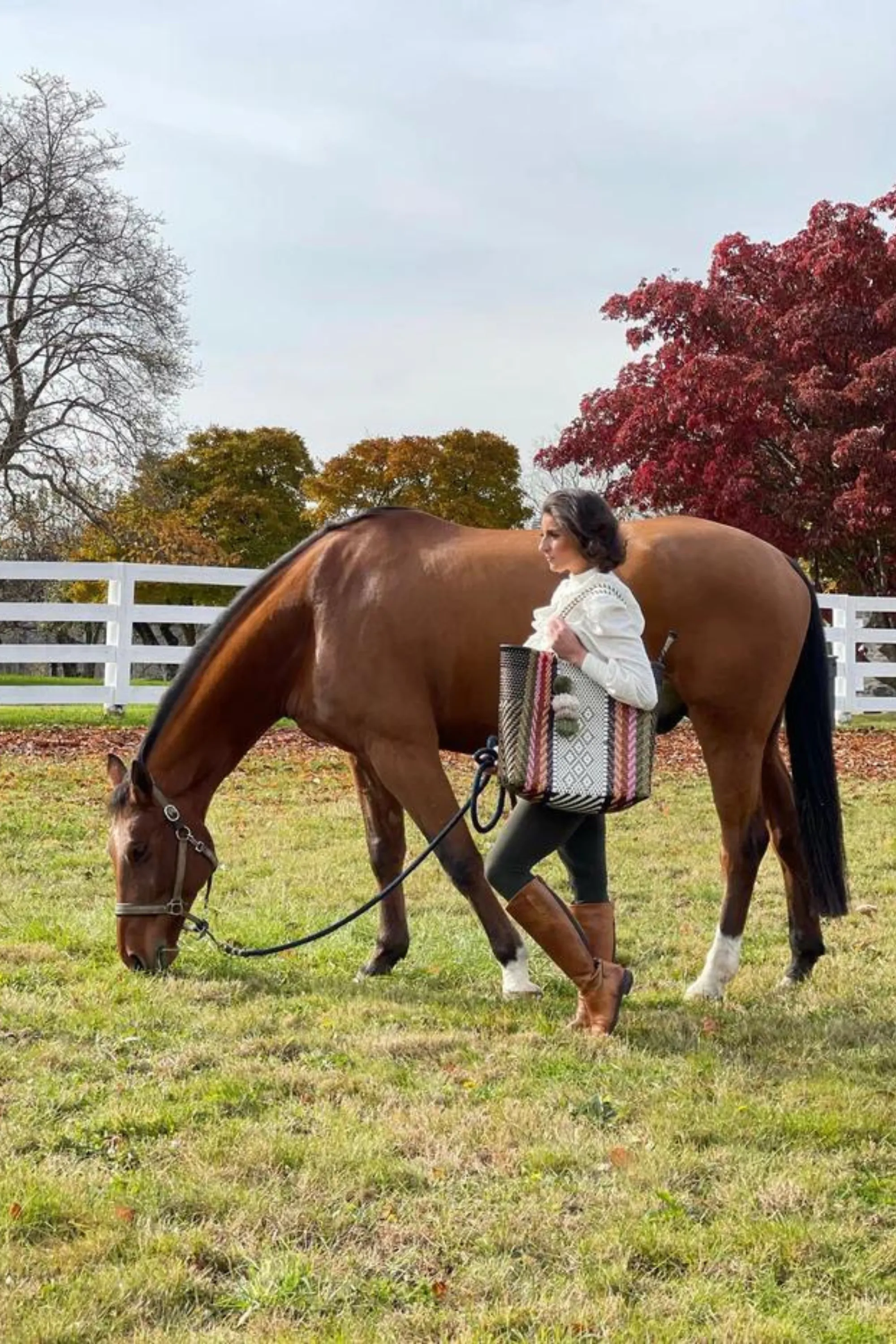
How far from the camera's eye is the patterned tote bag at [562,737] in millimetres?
3996

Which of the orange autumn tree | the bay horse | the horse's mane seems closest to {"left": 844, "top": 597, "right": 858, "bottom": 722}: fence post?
the bay horse

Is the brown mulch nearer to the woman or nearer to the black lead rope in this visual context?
the black lead rope

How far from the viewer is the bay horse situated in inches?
199

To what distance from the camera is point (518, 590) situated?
5.20m

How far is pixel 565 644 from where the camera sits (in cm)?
402

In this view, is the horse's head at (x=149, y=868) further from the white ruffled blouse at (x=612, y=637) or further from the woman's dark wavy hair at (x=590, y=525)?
the woman's dark wavy hair at (x=590, y=525)

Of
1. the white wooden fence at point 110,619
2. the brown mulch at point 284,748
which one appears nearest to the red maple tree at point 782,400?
the brown mulch at point 284,748

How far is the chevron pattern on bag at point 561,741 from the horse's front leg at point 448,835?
897mm

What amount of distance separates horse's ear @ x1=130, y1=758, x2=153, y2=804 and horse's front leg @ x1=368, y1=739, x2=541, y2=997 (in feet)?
3.02

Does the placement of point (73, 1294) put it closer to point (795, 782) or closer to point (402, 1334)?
point (402, 1334)

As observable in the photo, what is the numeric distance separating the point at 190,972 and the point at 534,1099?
196 centimetres

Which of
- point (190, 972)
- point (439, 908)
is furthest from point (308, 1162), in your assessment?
point (439, 908)

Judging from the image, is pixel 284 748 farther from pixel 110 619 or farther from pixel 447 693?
pixel 447 693

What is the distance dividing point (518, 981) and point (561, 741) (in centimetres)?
128
